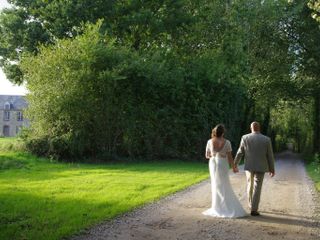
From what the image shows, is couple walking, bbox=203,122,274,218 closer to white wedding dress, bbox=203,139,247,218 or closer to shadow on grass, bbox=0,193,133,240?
white wedding dress, bbox=203,139,247,218

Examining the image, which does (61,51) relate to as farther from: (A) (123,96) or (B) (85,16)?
(B) (85,16)

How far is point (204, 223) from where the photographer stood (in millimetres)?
9016

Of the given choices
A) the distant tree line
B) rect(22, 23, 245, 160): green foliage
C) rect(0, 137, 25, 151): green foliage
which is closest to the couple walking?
the distant tree line

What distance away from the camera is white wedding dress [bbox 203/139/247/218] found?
9.77 metres

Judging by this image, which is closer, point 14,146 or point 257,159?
point 257,159

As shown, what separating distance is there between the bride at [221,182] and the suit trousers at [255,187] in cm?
31

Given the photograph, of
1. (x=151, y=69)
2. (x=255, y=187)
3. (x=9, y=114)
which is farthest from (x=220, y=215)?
(x=9, y=114)

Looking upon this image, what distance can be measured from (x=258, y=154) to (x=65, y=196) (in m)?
4.92

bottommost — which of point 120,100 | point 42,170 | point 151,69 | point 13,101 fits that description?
point 42,170

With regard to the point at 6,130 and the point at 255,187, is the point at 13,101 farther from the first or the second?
the point at 255,187

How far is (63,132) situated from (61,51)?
13.9 feet

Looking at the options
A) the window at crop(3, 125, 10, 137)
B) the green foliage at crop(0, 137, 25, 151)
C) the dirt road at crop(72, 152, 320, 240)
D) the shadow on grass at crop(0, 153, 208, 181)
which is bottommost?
the dirt road at crop(72, 152, 320, 240)

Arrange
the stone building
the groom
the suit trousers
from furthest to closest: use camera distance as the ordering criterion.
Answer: the stone building
the groom
the suit trousers

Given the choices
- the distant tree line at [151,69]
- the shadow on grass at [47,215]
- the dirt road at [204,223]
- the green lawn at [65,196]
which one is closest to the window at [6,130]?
the distant tree line at [151,69]
